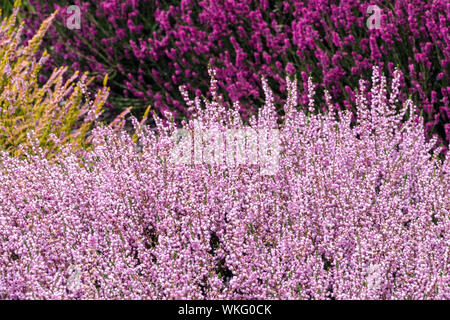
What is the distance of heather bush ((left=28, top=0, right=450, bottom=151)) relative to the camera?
3711 millimetres

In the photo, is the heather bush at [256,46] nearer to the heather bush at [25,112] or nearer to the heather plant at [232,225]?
the heather bush at [25,112]

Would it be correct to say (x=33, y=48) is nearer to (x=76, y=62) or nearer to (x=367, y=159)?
(x=76, y=62)

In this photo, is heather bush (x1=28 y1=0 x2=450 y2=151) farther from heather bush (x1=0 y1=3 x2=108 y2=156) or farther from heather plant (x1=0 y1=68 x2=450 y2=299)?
heather plant (x1=0 y1=68 x2=450 y2=299)

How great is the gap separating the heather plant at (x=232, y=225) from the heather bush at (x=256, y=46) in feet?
3.62

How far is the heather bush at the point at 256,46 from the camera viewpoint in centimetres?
371

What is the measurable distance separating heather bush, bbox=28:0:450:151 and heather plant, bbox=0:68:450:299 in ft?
3.62

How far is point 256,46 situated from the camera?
4.30 metres

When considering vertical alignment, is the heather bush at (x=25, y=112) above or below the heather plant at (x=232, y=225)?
above

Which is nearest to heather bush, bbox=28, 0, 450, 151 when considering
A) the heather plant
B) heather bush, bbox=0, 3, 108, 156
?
heather bush, bbox=0, 3, 108, 156

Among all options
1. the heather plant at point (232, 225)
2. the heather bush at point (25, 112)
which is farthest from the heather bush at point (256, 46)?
the heather plant at point (232, 225)

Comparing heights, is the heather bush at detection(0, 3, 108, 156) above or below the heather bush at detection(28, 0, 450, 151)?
below

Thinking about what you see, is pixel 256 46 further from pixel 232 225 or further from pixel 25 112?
pixel 232 225
